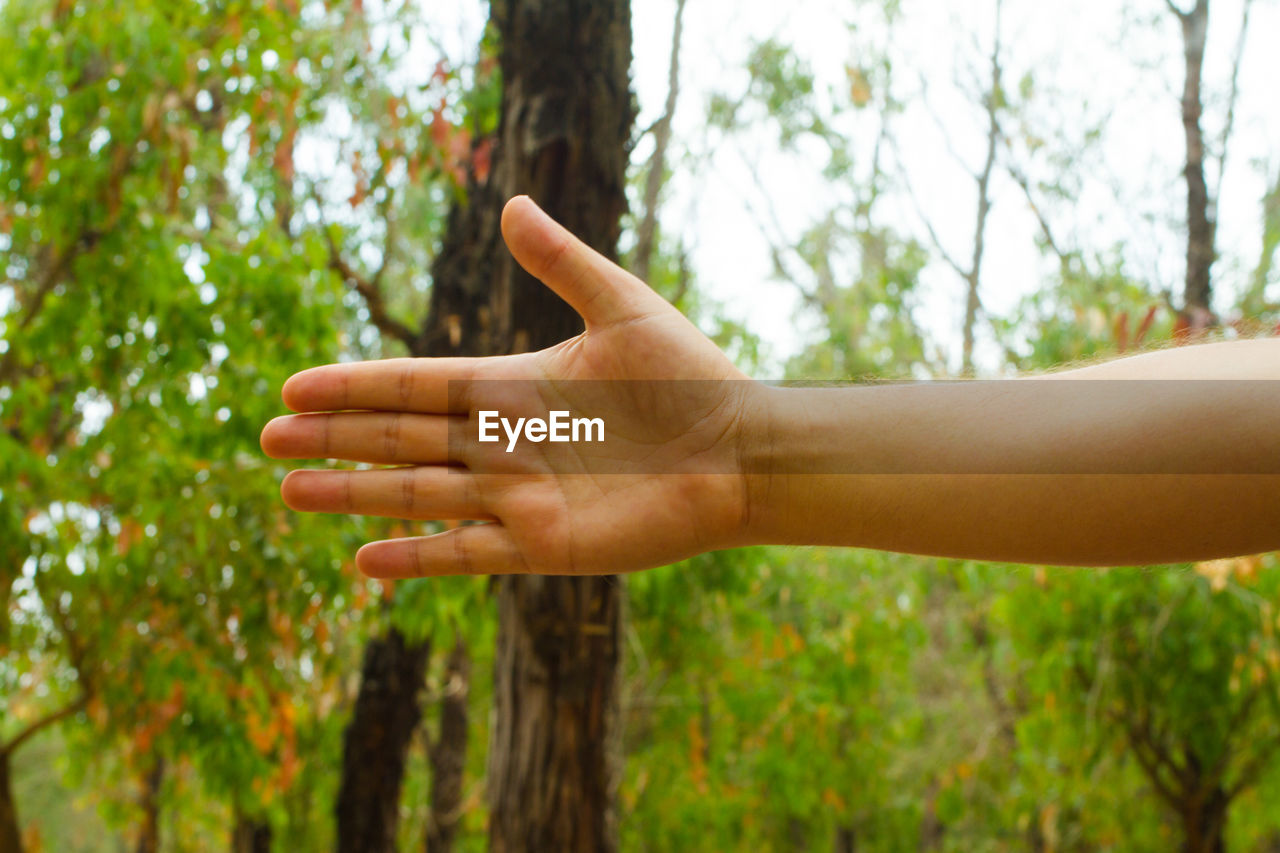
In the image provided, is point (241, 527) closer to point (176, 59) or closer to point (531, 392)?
point (176, 59)

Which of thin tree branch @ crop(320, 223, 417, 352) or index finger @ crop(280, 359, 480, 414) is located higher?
thin tree branch @ crop(320, 223, 417, 352)

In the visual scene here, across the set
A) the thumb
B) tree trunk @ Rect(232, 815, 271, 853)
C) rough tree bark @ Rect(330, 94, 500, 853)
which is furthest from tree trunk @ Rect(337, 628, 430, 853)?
the thumb

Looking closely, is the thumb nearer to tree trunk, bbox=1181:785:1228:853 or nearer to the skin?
the skin

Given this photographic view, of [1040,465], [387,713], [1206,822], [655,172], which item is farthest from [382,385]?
[1206,822]

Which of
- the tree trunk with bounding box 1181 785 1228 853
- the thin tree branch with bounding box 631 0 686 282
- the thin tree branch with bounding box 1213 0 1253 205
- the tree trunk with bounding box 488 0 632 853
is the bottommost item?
the tree trunk with bounding box 1181 785 1228 853

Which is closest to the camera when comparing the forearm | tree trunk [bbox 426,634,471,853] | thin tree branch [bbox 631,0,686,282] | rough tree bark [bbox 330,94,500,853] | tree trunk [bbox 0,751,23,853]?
the forearm

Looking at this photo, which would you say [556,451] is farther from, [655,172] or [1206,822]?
[1206,822]

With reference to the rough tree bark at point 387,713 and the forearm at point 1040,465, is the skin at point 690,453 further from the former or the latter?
the rough tree bark at point 387,713

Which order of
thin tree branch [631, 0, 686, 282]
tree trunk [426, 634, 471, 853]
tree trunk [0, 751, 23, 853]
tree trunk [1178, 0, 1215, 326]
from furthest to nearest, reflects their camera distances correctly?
→ tree trunk [426, 634, 471, 853] < tree trunk [1178, 0, 1215, 326] < thin tree branch [631, 0, 686, 282] < tree trunk [0, 751, 23, 853]
